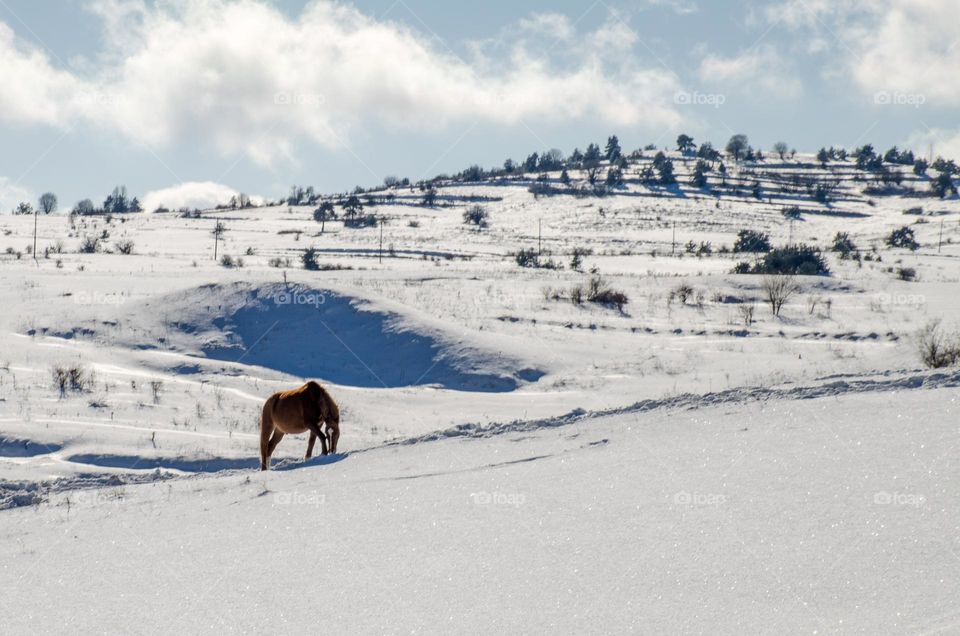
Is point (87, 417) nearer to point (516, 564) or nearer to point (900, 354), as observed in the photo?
point (516, 564)

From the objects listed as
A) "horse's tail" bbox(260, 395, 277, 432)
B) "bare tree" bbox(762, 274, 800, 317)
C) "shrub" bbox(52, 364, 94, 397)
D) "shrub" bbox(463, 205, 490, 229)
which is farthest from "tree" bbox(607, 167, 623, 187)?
"horse's tail" bbox(260, 395, 277, 432)

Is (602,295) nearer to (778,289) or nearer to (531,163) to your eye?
(778,289)

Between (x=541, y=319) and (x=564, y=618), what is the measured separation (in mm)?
17570

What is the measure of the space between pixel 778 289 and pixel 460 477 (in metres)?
18.5

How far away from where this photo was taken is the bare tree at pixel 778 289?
2242 cm

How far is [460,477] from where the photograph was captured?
648 cm

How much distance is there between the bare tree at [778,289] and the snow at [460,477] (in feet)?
7.64

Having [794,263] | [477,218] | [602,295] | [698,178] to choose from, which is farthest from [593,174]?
[602,295]

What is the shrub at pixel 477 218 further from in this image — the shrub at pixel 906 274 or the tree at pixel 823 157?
the tree at pixel 823 157

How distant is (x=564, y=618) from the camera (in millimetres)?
3926

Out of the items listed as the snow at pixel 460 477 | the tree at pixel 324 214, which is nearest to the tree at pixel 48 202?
the tree at pixel 324 214

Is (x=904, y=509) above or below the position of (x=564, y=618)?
above

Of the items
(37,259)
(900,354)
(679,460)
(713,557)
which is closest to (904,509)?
(713,557)

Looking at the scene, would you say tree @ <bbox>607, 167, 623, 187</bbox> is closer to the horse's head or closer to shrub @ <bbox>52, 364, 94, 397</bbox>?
shrub @ <bbox>52, 364, 94, 397</bbox>
